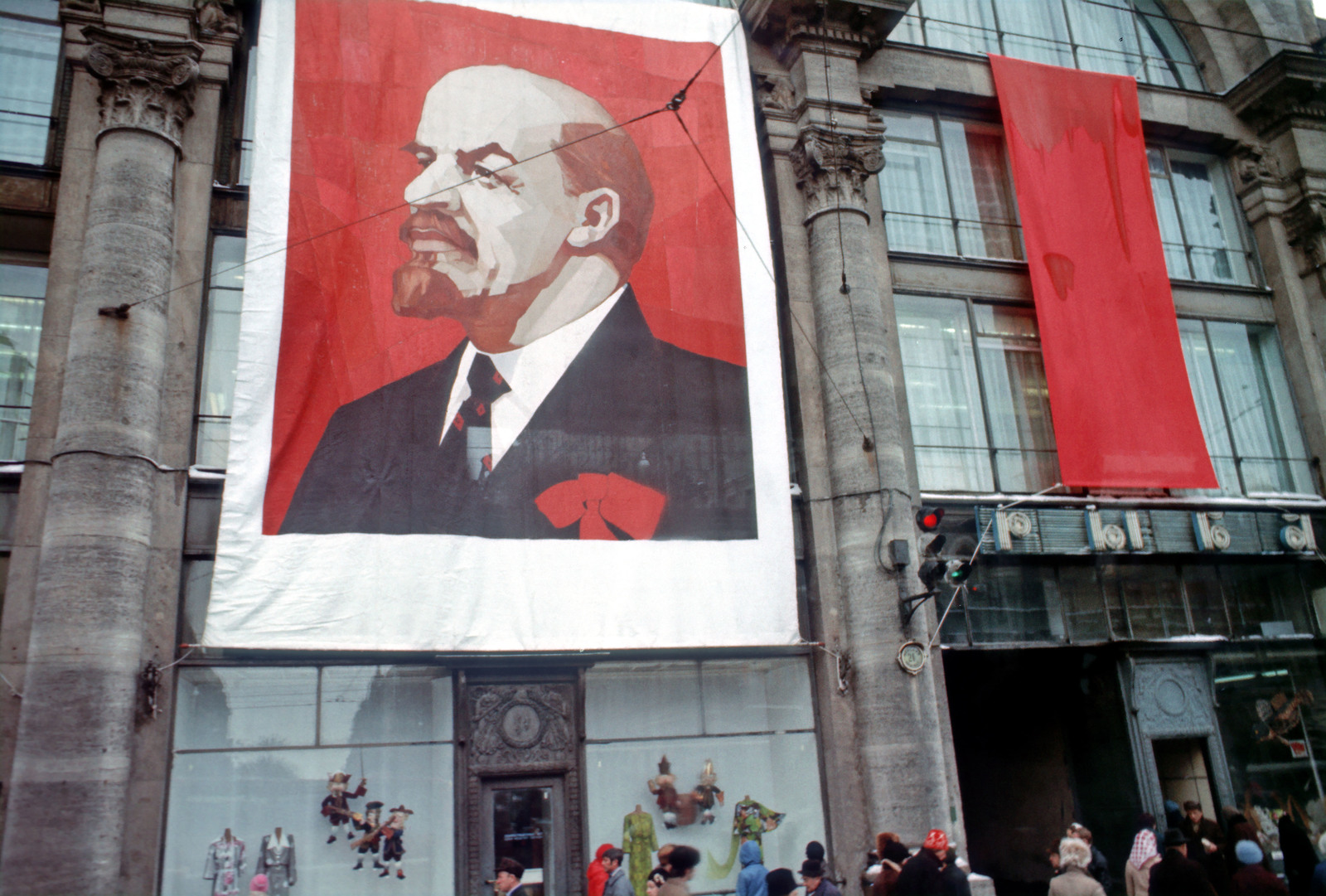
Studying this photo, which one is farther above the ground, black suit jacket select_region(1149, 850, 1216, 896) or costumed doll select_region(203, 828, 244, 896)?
costumed doll select_region(203, 828, 244, 896)

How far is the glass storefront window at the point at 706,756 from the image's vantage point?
12.6 metres

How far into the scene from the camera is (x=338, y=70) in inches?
540

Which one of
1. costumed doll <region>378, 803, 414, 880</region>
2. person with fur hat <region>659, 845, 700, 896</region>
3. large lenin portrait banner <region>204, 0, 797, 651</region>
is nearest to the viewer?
person with fur hat <region>659, 845, 700, 896</region>

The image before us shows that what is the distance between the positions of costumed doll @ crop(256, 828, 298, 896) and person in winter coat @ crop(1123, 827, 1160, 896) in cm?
994

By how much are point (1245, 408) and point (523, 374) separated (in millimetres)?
13519

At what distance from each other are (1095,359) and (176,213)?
14.2 m

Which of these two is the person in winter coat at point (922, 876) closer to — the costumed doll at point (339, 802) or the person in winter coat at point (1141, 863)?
the person in winter coat at point (1141, 863)

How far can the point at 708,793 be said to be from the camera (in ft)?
42.3

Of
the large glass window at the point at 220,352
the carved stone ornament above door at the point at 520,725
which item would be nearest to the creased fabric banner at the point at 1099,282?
the carved stone ornament above door at the point at 520,725

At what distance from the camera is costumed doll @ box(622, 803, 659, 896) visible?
1232cm

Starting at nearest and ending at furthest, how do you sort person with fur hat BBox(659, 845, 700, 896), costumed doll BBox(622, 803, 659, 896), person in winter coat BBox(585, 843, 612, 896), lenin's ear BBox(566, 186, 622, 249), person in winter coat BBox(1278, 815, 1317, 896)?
person with fur hat BBox(659, 845, 700, 896)
person in winter coat BBox(1278, 815, 1317, 896)
person in winter coat BBox(585, 843, 612, 896)
costumed doll BBox(622, 803, 659, 896)
lenin's ear BBox(566, 186, 622, 249)

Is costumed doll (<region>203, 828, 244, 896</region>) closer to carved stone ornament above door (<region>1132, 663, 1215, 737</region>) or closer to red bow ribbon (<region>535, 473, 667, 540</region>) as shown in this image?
red bow ribbon (<region>535, 473, 667, 540</region>)

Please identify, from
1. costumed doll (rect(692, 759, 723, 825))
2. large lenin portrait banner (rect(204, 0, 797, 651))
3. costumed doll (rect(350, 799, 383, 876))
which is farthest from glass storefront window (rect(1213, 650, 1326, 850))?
costumed doll (rect(350, 799, 383, 876))

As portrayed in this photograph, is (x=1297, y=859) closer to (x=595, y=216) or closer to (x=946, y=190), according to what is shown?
(x=595, y=216)
